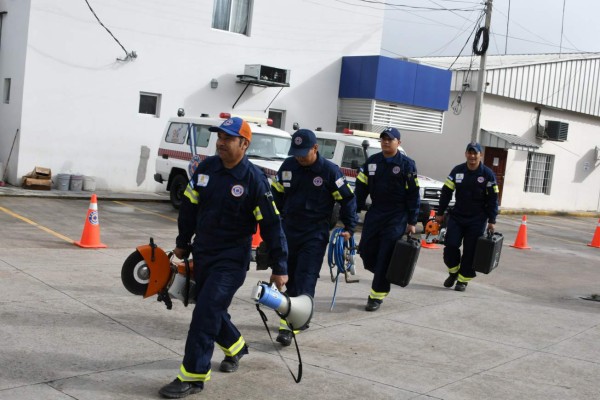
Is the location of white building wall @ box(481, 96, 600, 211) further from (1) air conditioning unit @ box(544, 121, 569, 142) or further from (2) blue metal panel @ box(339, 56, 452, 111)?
(2) blue metal panel @ box(339, 56, 452, 111)

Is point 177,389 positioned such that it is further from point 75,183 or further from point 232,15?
point 232,15

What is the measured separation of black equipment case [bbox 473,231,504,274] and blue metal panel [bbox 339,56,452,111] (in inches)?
486

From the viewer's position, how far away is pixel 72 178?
17297 millimetres

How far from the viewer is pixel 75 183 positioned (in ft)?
56.9

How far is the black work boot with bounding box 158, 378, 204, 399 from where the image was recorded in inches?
191

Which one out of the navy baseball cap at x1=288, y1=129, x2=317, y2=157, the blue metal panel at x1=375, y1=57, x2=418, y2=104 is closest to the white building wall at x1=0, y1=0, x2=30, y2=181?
the blue metal panel at x1=375, y1=57, x2=418, y2=104

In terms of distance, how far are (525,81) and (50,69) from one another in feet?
55.4

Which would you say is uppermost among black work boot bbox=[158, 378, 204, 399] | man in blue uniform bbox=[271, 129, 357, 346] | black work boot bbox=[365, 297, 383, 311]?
man in blue uniform bbox=[271, 129, 357, 346]

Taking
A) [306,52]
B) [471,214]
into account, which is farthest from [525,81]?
[471,214]

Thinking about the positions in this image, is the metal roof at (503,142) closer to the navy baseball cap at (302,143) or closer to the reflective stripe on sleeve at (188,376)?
→ the navy baseball cap at (302,143)

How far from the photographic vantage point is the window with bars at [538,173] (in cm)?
2834

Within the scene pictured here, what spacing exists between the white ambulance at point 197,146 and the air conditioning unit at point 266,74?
12.7 feet

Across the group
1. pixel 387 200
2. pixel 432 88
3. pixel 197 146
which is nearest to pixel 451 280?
pixel 387 200

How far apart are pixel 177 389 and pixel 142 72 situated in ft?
47.9
